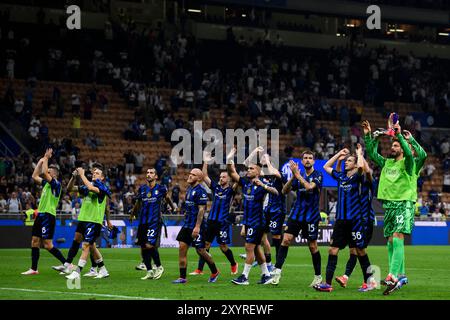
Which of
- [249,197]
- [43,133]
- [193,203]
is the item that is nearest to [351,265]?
[249,197]

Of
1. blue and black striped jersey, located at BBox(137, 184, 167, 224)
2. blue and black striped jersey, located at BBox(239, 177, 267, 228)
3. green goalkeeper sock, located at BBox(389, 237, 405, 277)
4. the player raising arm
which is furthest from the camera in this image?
the player raising arm

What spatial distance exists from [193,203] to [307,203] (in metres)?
2.77

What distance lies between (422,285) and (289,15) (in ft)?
144

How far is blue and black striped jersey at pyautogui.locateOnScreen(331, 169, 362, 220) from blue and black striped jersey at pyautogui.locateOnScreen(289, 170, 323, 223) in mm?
933

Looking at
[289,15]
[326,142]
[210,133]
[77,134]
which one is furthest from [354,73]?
[77,134]

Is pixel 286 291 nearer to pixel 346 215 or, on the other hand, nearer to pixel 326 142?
pixel 346 215

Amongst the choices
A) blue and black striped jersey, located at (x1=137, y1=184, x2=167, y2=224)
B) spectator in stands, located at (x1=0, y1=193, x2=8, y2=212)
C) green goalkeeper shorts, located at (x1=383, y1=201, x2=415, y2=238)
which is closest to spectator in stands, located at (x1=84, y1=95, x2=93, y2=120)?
spectator in stands, located at (x1=0, y1=193, x2=8, y2=212)

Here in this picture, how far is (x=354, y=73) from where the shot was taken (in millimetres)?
61938

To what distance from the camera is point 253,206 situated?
2125 centimetres

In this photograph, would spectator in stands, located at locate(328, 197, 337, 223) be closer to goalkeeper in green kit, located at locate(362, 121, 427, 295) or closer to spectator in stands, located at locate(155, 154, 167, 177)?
spectator in stands, located at locate(155, 154, 167, 177)

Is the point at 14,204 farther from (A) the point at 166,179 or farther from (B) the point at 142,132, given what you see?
(B) the point at 142,132

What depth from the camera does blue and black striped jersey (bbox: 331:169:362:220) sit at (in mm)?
19234

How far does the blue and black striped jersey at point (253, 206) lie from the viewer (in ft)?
69.3

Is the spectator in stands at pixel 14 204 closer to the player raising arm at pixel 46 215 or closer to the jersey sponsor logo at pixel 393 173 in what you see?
the player raising arm at pixel 46 215
